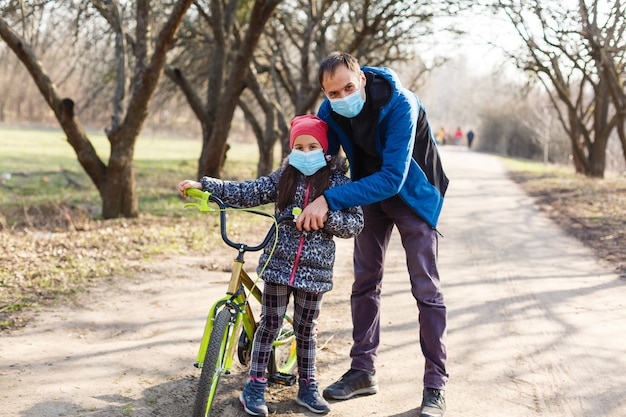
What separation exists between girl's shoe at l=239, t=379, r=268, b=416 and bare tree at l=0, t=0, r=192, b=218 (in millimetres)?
6463

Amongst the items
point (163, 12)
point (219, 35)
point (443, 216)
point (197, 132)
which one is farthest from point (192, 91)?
point (197, 132)

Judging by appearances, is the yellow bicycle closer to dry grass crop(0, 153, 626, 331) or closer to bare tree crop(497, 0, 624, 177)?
dry grass crop(0, 153, 626, 331)

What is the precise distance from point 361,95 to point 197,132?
123ft

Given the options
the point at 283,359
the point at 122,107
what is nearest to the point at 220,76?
the point at 122,107

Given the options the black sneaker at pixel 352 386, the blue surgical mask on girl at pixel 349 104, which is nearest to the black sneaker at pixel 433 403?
the black sneaker at pixel 352 386

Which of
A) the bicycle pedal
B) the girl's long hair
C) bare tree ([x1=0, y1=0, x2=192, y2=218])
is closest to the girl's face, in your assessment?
the girl's long hair

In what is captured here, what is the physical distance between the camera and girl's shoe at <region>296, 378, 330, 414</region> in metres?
3.81

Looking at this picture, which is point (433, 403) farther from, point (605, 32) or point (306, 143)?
point (605, 32)

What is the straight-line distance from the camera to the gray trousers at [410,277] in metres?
3.80

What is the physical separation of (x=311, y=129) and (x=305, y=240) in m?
0.60

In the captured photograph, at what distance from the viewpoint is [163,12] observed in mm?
14078

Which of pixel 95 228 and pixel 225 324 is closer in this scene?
pixel 225 324

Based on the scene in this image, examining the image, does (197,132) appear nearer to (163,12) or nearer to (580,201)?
(163,12)

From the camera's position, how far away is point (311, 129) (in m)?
3.64
